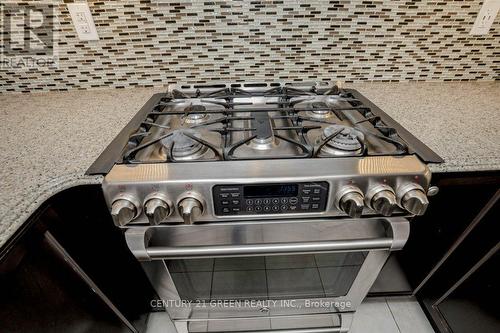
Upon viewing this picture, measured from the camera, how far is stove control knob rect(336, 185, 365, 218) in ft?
1.73

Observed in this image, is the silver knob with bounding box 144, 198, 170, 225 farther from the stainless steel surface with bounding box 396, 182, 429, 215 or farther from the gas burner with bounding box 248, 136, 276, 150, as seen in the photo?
the stainless steel surface with bounding box 396, 182, 429, 215

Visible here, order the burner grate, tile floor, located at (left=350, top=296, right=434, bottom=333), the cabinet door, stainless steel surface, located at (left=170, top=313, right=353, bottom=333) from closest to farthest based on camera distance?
the cabinet door → the burner grate → stainless steel surface, located at (left=170, top=313, right=353, bottom=333) → tile floor, located at (left=350, top=296, right=434, bottom=333)

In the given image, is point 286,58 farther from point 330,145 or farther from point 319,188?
point 319,188

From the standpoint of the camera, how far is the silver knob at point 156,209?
51 cm

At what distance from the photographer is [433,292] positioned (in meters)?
0.97

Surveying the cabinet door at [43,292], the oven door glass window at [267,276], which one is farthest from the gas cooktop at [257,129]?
the oven door glass window at [267,276]

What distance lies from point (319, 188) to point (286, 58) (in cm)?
75

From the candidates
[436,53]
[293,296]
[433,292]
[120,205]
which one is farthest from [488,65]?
[120,205]

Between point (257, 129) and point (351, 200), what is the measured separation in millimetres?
297

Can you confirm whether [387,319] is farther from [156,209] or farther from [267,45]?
[267,45]

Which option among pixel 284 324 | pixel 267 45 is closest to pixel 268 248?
pixel 284 324

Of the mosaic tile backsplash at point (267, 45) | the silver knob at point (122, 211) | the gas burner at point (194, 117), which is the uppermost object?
the mosaic tile backsplash at point (267, 45)

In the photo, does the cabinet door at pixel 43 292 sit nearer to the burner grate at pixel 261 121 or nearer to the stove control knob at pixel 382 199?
the burner grate at pixel 261 121

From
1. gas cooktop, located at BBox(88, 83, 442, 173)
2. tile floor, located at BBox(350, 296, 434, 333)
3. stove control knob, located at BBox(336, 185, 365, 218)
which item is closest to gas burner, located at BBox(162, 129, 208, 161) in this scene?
gas cooktop, located at BBox(88, 83, 442, 173)
